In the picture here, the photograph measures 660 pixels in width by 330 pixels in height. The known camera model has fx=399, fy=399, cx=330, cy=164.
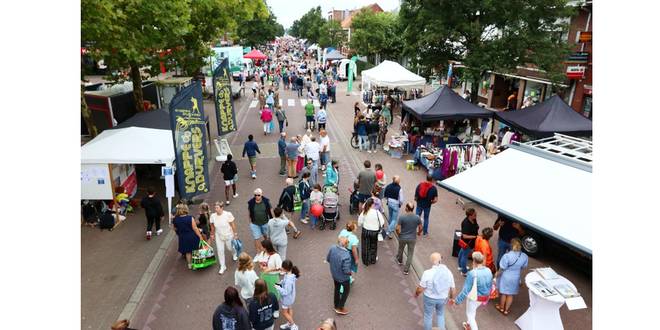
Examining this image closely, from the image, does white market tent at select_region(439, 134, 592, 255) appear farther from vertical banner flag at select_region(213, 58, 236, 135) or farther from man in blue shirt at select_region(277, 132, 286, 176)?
vertical banner flag at select_region(213, 58, 236, 135)

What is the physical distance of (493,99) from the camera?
27.6m

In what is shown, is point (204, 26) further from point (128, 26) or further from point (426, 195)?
point (426, 195)

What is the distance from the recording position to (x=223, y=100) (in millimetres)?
13984

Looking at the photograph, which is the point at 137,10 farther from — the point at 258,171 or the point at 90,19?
the point at 258,171

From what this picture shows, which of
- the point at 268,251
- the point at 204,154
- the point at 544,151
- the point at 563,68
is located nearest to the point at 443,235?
the point at 544,151

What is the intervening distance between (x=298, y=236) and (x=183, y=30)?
7.34 m

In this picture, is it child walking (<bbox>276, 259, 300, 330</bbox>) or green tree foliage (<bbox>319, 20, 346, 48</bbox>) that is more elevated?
green tree foliage (<bbox>319, 20, 346, 48</bbox>)

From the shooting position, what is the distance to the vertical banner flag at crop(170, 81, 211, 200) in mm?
9117

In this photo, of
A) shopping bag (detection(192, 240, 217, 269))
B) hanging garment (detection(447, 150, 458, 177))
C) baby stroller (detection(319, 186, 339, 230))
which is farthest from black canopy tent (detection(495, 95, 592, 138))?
shopping bag (detection(192, 240, 217, 269))

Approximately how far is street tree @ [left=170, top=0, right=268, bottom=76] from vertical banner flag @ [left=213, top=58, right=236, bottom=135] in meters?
2.28

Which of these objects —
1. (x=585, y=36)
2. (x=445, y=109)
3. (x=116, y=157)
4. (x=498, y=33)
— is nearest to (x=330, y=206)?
(x=116, y=157)

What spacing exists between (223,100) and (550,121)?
10734mm

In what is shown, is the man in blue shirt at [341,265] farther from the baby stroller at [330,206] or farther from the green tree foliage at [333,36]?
the green tree foliage at [333,36]

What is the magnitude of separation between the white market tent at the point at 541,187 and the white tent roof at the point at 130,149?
672 centimetres
